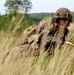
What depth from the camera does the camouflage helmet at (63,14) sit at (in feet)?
24.0

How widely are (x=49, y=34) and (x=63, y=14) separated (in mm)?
671

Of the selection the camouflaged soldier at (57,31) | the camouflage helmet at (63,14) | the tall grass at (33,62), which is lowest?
the tall grass at (33,62)

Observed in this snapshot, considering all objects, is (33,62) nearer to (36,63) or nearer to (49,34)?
(36,63)

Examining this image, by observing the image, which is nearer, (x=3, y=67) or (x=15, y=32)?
(x=3, y=67)

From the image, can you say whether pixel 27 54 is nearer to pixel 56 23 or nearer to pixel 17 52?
pixel 17 52

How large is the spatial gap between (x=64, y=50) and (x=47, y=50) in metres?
0.39

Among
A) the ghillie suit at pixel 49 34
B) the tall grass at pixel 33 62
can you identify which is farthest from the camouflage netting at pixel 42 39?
the tall grass at pixel 33 62

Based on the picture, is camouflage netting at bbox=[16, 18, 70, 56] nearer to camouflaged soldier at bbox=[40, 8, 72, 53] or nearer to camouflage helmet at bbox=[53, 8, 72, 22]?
camouflaged soldier at bbox=[40, 8, 72, 53]

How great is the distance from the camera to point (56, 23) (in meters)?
7.15

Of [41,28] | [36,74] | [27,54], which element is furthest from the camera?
[41,28]

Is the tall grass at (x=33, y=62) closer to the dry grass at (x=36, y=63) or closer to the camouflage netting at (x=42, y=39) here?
the dry grass at (x=36, y=63)

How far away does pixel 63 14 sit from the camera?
736 centimetres

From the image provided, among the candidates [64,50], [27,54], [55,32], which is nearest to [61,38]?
[55,32]

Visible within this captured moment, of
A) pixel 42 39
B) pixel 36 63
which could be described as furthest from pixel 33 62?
pixel 42 39
